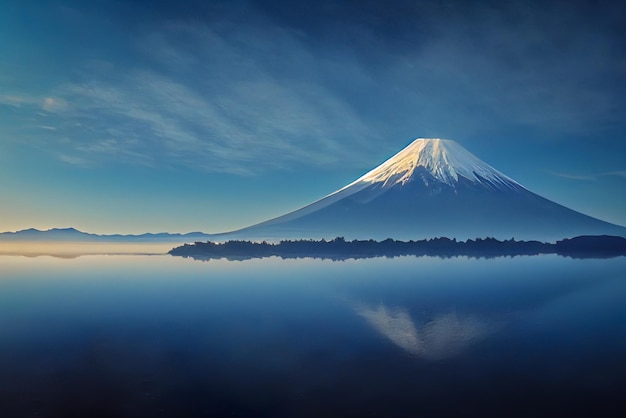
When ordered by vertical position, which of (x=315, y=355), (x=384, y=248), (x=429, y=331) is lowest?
(x=315, y=355)

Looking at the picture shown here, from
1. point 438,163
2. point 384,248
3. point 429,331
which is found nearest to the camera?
point 429,331

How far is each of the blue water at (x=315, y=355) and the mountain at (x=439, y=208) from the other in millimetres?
91932

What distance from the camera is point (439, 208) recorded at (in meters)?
128

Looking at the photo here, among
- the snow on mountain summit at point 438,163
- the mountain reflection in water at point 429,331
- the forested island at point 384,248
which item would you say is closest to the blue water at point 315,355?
the mountain reflection in water at point 429,331

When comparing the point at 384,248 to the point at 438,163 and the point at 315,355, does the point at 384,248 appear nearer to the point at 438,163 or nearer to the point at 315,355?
the point at 438,163

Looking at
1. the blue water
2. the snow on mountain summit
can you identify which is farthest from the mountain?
the blue water

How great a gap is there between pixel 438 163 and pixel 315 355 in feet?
423

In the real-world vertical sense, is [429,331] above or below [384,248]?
below

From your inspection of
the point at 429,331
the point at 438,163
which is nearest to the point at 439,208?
the point at 438,163

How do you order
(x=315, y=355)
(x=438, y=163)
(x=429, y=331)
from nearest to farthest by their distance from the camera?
(x=315, y=355)
(x=429, y=331)
(x=438, y=163)

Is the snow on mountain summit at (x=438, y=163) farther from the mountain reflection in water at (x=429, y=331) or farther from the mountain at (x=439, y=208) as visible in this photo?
the mountain reflection in water at (x=429, y=331)

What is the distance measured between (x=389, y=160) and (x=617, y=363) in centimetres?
13496

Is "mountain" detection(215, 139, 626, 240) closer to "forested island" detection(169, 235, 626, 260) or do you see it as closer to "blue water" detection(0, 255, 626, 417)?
"forested island" detection(169, 235, 626, 260)

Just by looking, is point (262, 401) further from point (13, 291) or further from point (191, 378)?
point (13, 291)
